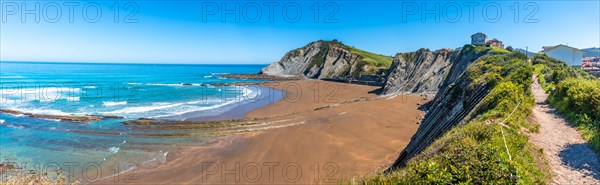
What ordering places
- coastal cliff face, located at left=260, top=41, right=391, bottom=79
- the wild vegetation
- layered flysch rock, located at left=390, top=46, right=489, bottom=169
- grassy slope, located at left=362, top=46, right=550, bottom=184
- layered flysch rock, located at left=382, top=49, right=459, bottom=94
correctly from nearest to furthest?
grassy slope, located at left=362, top=46, right=550, bottom=184
the wild vegetation
layered flysch rock, located at left=390, top=46, right=489, bottom=169
layered flysch rock, located at left=382, top=49, right=459, bottom=94
coastal cliff face, located at left=260, top=41, right=391, bottom=79

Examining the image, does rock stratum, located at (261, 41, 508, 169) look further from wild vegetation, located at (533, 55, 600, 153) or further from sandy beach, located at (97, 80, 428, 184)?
sandy beach, located at (97, 80, 428, 184)

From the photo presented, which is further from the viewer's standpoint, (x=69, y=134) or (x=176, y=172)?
(x=69, y=134)

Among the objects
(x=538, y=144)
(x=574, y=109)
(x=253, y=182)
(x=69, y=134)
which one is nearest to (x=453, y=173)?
(x=538, y=144)

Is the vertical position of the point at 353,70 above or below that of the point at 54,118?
above

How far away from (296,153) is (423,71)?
39172 millimetres

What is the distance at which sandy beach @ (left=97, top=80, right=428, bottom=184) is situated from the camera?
662 inches

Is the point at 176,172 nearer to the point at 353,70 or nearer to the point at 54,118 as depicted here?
the point at 54,118

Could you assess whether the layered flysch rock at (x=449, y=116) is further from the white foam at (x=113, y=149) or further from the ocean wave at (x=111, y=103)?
the ocean wave at (x=111, y=103)

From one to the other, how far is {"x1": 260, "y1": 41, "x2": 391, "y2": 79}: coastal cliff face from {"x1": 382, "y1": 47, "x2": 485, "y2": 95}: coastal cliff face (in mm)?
23186

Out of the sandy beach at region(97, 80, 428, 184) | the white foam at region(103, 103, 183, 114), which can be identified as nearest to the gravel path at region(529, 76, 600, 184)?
the sandy beach at region(97, 80, 428, 184)

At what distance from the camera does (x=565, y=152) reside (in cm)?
777

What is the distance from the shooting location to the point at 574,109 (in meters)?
11.0

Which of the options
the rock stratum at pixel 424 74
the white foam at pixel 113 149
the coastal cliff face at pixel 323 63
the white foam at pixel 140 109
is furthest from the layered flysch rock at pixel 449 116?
the coastal cliff face at pixel 323 63

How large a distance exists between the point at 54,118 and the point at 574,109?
41600 millimetres
